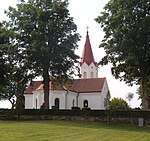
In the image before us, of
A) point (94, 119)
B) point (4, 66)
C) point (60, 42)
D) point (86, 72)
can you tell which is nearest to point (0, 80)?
point (4, 66)

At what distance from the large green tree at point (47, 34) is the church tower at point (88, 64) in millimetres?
29311

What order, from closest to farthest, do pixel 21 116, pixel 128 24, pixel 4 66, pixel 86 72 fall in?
pixel 128 24
pixel 21 116
pixel 4 66
pixel 86 72

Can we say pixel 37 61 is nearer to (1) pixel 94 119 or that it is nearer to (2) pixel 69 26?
(2) pixel 69 26

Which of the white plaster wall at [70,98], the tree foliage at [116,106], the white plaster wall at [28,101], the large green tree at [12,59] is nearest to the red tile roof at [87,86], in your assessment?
the white plaster wall at [28,101]

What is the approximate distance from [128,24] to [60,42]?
10091 millimetres

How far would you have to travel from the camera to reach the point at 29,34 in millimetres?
42938

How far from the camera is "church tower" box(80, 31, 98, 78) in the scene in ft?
242

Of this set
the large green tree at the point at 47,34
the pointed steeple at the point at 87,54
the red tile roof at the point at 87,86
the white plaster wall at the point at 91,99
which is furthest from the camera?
the pointed steeple at the point at 87,54

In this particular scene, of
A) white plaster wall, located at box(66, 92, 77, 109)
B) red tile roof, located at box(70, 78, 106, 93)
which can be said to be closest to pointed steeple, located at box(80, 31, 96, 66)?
red tile roof, located at box(70, 78, 106, 93)

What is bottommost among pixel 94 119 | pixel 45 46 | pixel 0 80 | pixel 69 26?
pixel 94 119

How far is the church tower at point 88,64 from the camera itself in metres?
73.8

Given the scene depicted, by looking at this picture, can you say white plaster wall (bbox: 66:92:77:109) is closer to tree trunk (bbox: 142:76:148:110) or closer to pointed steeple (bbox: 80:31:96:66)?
pointed steeple (bbox: 80:31:96:66)

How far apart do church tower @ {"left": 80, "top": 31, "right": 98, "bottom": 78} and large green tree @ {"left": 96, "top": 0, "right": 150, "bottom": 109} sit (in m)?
31.5

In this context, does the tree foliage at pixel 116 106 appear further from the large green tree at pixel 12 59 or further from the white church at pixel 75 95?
the large green tree at pixel 12 59
